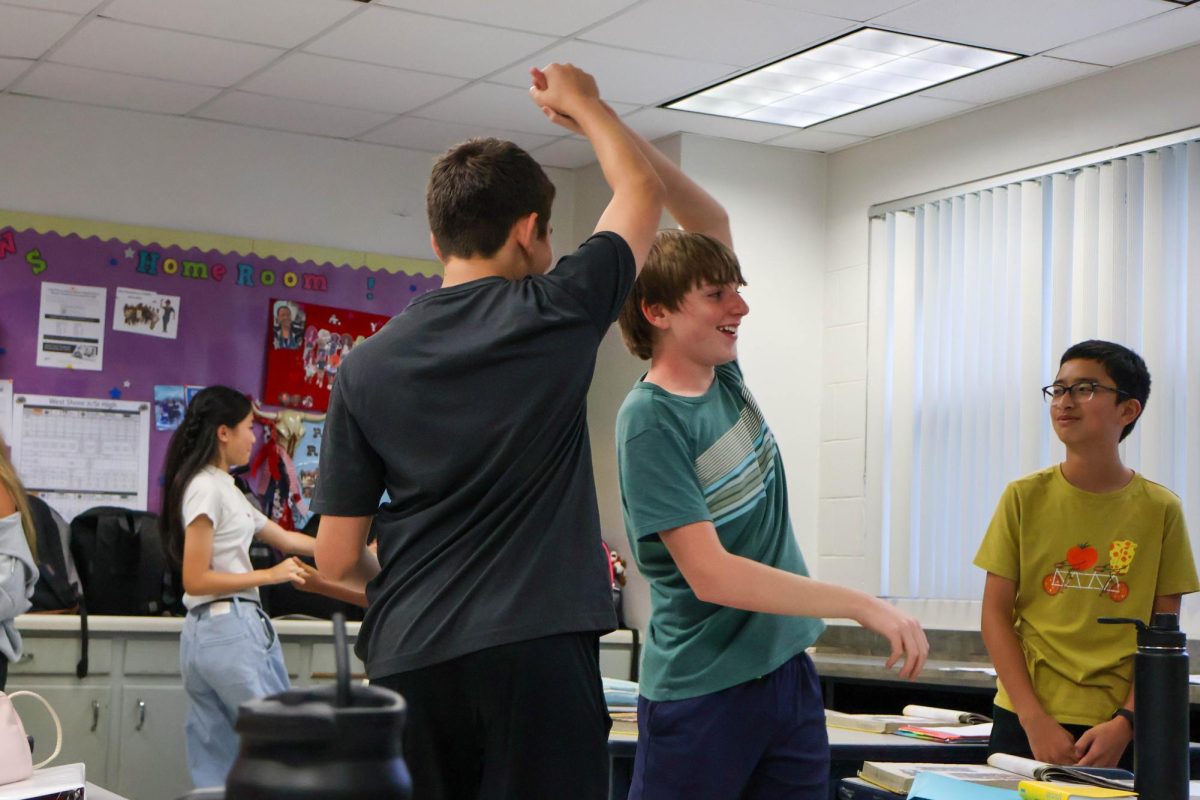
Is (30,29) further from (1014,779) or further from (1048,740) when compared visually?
(1014,779)

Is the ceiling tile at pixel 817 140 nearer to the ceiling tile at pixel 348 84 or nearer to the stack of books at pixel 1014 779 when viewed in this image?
the ceiling tile at pixel 348 84

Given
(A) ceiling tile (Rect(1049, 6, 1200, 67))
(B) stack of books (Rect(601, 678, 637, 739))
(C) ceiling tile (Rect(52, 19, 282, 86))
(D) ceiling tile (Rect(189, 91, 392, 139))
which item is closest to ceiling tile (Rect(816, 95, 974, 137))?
(A) ceiling tile (Rect(1049, 6, 1200, 67))

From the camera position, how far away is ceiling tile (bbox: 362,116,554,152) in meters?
5.76

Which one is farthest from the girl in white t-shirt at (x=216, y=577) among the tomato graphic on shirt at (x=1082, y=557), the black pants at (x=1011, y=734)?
the tomato graphic on shirt at (x=1082, y=557)

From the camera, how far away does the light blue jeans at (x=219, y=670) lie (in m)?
4.28

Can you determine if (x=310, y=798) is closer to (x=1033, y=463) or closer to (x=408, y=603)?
(x=408, y=603)

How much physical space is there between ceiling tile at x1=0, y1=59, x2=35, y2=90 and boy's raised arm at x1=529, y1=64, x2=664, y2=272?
3854 millimetres

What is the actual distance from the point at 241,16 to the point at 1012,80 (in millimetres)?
2540

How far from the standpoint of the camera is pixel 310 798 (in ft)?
2.22

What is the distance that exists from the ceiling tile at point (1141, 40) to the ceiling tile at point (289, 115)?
258 centimetres

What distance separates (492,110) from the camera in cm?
552

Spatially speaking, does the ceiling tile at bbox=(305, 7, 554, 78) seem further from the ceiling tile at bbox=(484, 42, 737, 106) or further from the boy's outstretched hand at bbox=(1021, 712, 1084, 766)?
the boy's outstretched hand at bbox=(1021, 712, 1084, 766)

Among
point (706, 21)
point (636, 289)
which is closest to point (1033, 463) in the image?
point (706, 21)

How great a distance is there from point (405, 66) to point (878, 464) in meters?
2.32
